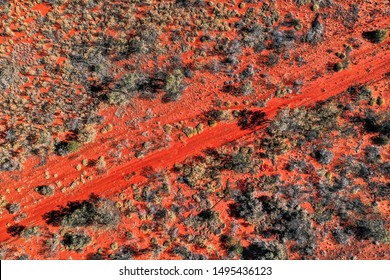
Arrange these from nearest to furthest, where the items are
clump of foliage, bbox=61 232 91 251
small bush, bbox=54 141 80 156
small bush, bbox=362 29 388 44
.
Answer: small bush, bbox=362 29 388 44, small bush, bbox=54 141 80 156, clump of foliage, bbox=61 232 91 251

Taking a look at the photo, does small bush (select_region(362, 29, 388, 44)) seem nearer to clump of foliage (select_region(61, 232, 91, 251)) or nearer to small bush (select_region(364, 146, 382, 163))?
small bush (select_region(364, 146, 382, 163))

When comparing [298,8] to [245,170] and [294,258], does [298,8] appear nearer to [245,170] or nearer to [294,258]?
[245,170]

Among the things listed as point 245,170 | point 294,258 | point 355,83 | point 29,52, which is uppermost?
point 29,52

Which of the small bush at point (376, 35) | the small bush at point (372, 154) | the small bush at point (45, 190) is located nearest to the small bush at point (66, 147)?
the small bush at point (45, 190)

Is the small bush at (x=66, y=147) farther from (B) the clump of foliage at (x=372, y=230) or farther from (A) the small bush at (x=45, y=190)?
(B) the clump of foliage at (x=372, y=230)

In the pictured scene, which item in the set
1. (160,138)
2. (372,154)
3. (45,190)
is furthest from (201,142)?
(372,154)

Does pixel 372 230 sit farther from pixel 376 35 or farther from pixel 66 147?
pixel 66 147

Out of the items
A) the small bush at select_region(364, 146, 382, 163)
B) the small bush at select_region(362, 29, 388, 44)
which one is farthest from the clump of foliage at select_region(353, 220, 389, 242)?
the small bush at select_region(362, 29, 388, 44)
